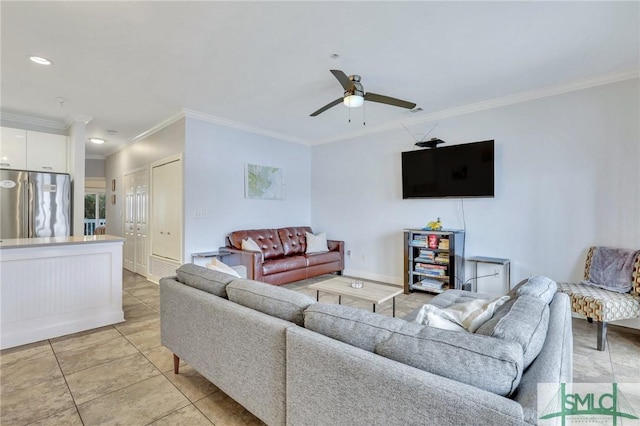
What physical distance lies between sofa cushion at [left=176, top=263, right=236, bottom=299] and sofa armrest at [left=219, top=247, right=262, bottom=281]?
6.28 ft

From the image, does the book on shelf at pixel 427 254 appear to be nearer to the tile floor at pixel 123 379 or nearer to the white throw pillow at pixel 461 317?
the tile floor at pixel 123 379

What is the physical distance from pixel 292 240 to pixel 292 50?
3.31 m

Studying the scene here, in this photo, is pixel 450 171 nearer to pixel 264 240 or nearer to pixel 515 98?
pixel 515 98

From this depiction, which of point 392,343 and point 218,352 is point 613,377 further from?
point 218,352

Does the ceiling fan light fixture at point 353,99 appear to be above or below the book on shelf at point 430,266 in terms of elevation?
above

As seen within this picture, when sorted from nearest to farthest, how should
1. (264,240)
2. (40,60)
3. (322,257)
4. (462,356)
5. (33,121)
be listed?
(462,356) < (40,60) < (33,121) < (264,240) < (322,257)

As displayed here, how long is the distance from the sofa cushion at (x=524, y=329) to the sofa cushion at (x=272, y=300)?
797 millimetres

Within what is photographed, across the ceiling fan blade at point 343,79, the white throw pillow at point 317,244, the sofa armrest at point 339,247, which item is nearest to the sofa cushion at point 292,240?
the white throw pillow at point 317,244

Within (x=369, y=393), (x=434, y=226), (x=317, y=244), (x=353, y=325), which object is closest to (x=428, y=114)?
(x=434, y=226)

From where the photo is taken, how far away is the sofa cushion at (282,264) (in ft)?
14.0

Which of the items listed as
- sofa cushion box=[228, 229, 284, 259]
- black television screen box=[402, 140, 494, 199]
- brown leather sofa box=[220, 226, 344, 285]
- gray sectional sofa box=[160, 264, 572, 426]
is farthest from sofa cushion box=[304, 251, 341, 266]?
gray sectional sofa box=[160, 264, 572, 426]

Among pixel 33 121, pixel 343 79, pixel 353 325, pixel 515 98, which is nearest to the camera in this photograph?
pixel 353 325

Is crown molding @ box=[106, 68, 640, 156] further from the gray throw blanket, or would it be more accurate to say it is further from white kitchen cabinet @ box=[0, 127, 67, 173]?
the gray throw blanket

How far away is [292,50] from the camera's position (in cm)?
263
